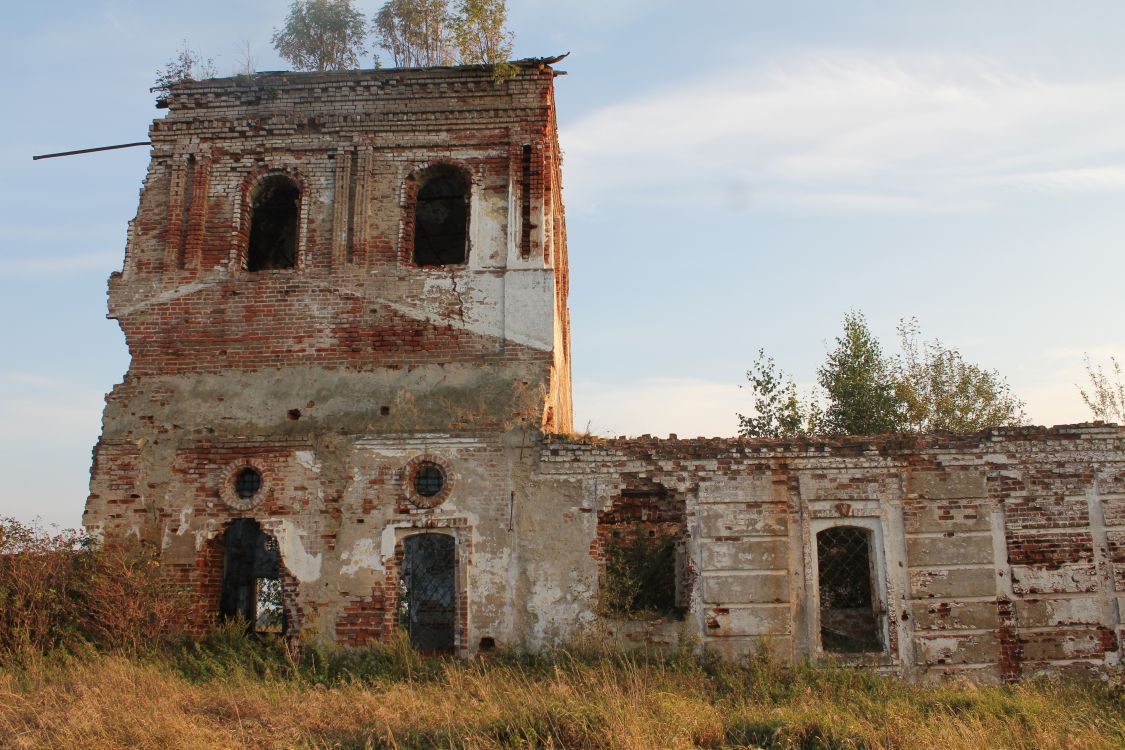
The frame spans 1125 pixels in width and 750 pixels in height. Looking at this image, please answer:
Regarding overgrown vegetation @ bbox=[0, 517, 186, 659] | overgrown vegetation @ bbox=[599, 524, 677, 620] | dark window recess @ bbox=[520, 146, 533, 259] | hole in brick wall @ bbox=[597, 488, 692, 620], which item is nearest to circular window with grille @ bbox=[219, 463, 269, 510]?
overgrown vegetation @ bbox=[0, 517, 186, 659]

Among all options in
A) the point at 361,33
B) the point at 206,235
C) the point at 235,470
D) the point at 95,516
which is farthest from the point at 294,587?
the point at 361,33

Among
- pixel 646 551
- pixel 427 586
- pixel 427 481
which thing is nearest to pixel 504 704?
pixel 646 551

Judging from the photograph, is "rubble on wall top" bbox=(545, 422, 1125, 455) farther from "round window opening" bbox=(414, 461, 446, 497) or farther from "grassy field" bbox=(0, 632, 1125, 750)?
"grassy field" bbox=(0, 632, 1125, 750)

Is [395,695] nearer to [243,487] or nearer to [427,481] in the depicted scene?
[427,481]

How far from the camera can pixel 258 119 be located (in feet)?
42.4

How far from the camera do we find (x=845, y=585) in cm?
1173

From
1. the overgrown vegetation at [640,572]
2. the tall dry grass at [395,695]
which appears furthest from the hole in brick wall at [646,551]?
the tall dry grass at [395,695]

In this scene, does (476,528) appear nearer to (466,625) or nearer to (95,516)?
(466,625)

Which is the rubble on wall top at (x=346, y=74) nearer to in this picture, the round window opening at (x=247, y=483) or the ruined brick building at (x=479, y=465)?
the ruined brick building at (x=479, y=465)

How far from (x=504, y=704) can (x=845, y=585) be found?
5.36 m

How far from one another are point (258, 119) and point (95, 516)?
19.0 ft

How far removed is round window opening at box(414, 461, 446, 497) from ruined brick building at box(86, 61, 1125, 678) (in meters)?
0.03

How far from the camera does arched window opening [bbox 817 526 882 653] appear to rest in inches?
455

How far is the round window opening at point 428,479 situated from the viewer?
1131 centimetres
